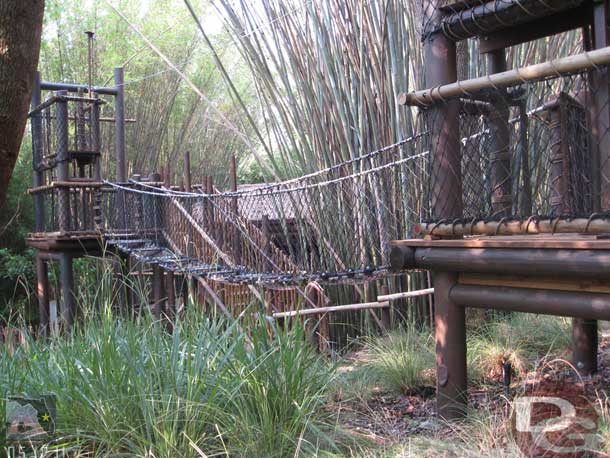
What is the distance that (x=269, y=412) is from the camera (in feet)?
6.57

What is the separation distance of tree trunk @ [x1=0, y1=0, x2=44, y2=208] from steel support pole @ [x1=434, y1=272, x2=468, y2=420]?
59.2 inches

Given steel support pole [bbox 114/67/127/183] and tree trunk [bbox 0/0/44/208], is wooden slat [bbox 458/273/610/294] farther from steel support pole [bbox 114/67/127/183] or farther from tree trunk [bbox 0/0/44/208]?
steel support pole [bbox 114/67/127/183]

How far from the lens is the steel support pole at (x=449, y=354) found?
94.2 inches

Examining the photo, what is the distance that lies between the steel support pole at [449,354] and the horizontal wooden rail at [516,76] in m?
0.64

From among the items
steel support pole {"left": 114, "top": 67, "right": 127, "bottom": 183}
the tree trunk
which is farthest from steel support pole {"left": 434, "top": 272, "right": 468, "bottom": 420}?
steel support pole {"left": 114, "top": 67, "right": 127, "bottom": 183}

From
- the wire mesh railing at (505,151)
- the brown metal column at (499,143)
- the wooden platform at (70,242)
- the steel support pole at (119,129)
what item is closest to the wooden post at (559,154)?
the wire mesh railing at (505,151)

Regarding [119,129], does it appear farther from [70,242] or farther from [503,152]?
[503,152]

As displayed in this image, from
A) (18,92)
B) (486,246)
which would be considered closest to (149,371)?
(18,92)

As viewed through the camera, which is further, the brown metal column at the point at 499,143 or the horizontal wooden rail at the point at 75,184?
the horizontal wooden rail at the point at 75,184

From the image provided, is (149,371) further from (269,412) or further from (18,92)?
(18,92)

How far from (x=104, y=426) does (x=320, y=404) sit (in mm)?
719

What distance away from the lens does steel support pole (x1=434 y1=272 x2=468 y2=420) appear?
2393mm

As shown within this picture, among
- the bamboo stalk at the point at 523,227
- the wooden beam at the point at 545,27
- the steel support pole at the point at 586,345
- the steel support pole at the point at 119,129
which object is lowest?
the steel support pole at the point at 586,345

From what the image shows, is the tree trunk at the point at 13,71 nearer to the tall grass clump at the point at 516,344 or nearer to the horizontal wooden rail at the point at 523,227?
the horizontal wooden rail at the point at 523,227
